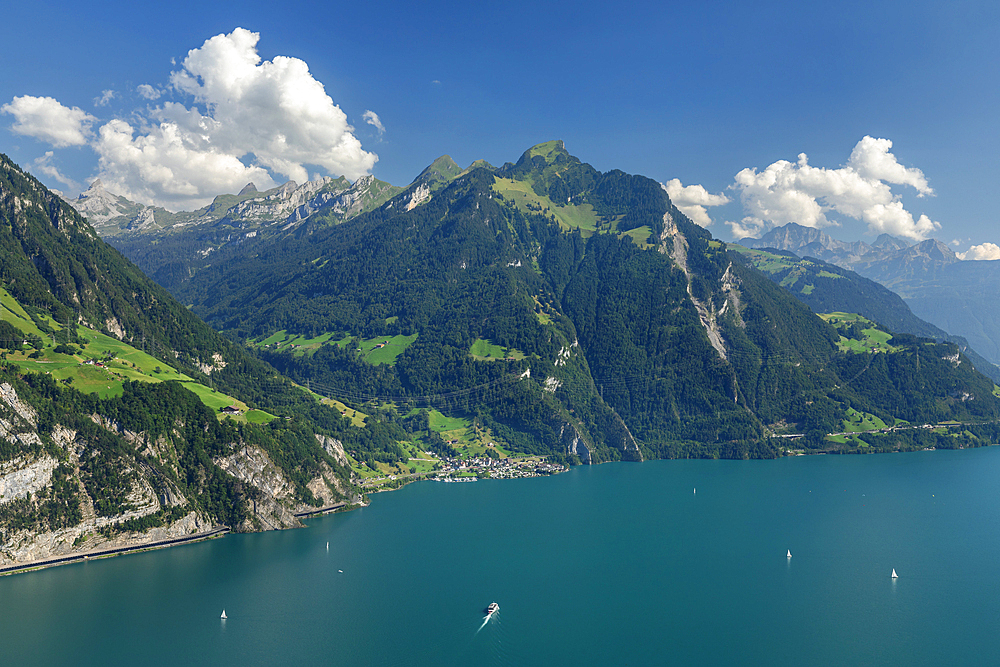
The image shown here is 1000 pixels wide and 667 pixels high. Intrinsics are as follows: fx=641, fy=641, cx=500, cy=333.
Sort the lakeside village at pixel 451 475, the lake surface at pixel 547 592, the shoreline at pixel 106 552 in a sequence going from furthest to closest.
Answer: the lakeside village at pixel 451 475, the shoreline at pixel 106 552, the lake surface at pixel 547 592

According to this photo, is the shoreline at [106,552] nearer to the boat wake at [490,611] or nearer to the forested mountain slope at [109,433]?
the forested mountain slope at [109,433]

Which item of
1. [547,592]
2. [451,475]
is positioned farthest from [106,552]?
[451,475]

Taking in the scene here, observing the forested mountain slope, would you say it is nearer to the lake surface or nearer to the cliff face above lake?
the cliff face above lake

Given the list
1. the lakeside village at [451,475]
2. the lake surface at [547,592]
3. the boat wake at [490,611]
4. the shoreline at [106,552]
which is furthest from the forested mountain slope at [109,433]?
the boat wake at [490,611]

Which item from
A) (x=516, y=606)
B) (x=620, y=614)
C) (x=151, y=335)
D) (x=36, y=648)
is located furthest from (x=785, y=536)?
(x=151, y=335)

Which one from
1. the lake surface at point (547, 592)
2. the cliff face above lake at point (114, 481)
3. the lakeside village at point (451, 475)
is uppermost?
the cliff face above lake at point (114, 481)

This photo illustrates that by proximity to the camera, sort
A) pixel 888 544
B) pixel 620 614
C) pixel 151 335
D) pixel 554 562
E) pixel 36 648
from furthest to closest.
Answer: pixel 151 335 < pixel 888 544 < pixel 554 562 < pixel 620 614 < pixel 36 648

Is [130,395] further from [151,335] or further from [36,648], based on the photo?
[151,335]

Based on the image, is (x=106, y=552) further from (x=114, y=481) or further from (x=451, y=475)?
(x=451, y=475)

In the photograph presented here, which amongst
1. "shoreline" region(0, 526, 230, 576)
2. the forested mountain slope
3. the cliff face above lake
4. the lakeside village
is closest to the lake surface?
"shoreline" region(0, 526, 230, 576)
